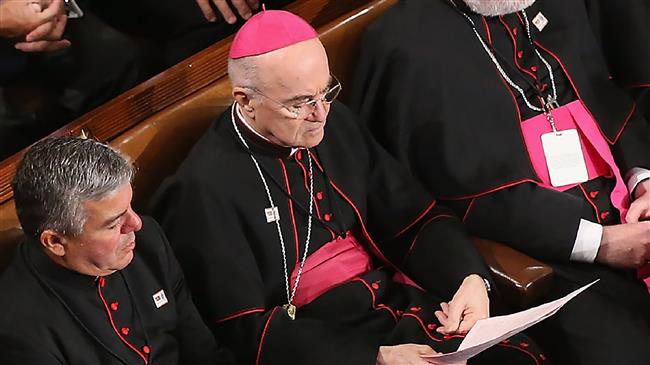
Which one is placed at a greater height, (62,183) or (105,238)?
(62,183)

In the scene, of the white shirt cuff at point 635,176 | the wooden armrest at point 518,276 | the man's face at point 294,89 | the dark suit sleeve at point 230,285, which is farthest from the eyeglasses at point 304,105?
the white shirt cuff at point 635,176

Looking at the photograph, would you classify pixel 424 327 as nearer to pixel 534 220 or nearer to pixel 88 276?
pixel 534 220

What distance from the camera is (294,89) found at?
2.38 metres

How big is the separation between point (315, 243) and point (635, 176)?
41.9 inches

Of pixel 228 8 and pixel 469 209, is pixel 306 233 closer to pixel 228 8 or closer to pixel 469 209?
pixel 469 209

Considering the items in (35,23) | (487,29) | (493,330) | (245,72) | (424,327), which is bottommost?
(424,327)

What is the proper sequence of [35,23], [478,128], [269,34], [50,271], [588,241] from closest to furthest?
[50,271]
[269,34]
[35,23]
[588,241]
[478,128]

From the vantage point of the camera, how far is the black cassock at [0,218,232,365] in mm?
2152

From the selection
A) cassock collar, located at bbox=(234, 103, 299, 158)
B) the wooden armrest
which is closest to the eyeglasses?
cassock collar, located at bbox=(234, 103, 299, 158)

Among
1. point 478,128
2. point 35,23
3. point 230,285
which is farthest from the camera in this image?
point 478,128

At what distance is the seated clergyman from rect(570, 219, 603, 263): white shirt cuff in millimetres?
373

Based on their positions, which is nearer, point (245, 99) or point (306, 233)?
point (245, 99)

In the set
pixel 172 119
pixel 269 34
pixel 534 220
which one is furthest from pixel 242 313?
pixel 534 220

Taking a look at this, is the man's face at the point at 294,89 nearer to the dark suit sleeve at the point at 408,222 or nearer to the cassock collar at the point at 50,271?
the dark suit sleeve at the point at 408,222
